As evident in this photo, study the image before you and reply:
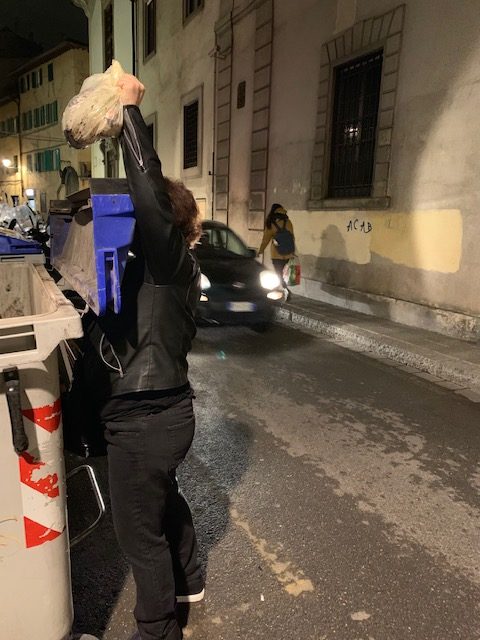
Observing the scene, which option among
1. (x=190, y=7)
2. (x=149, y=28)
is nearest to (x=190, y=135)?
(x=190, y=7)

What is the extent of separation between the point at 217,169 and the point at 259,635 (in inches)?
540

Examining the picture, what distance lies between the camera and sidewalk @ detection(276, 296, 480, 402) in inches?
219

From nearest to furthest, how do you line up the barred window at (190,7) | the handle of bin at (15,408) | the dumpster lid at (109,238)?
1. the handle of bin at (15,408)
2. the dumpster lid at (109,238)
3. the barred window at (190,7)

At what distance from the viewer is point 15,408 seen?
4.50ft

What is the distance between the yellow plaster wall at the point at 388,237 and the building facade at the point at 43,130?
21.3 metres

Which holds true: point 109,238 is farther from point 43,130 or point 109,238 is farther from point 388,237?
point 43,130

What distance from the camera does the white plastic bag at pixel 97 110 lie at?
1.55 meters

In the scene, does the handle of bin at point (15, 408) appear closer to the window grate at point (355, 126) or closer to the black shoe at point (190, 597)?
the black shoe at point (190, 597)

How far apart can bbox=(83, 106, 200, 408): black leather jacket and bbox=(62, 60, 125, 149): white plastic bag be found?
4cm

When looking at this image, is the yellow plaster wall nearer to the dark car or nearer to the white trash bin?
the dark car

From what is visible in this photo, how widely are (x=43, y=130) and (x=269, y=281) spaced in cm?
3270

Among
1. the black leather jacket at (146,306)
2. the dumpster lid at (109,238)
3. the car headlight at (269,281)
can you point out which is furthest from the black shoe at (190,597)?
the car headlight at (269,281)

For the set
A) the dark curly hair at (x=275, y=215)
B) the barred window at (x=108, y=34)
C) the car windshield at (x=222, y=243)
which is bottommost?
the car windshield at (x=222, y=243)

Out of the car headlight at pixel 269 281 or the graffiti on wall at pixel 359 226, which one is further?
the graffiti on wall at pixel 359 226
